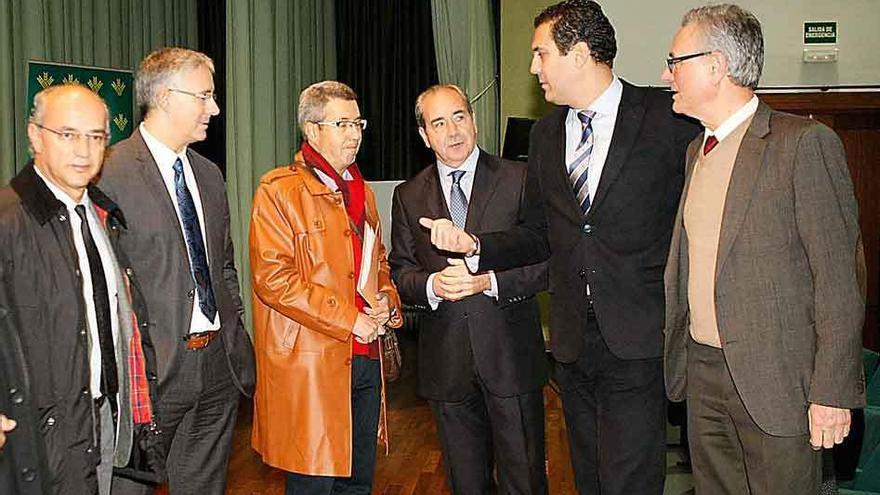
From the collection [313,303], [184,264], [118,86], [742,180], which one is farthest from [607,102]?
[118,86]

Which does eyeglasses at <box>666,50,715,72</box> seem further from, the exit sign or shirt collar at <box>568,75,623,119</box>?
the exit sign

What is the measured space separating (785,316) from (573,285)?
0.70 meters

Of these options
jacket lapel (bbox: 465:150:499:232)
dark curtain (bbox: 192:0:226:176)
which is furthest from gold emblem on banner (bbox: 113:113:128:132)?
jacket lapel (bbox: 465:150:499:232)

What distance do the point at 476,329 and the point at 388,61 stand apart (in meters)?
5.78

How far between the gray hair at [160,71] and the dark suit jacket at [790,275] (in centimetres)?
167

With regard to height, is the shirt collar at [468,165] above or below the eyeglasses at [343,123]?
below

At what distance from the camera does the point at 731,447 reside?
270cm

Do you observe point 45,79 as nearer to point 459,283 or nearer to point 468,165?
point 468,165

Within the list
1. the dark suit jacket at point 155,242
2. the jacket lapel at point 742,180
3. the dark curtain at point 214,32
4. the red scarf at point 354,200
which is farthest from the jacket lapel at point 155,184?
the dark curtain at point 214,32

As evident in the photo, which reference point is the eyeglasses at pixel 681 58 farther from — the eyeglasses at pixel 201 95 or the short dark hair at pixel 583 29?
the eyeglasses at pixel 201 95

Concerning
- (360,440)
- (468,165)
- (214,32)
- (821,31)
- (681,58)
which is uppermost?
(214,32)

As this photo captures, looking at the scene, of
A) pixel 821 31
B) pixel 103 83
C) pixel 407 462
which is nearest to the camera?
pixel 407 462

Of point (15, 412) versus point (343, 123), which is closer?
point (15, 412)

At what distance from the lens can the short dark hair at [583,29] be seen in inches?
116
